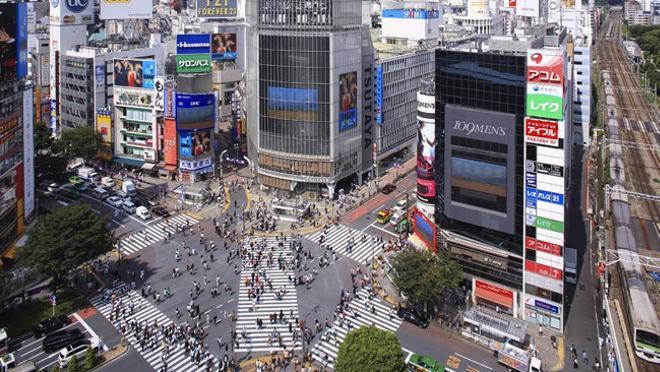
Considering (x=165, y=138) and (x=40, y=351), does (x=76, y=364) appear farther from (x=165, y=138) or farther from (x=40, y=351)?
(x=165, y=138)

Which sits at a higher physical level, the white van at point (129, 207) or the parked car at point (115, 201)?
the parked car at point (115, 201)

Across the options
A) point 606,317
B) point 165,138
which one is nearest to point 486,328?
point 606,317

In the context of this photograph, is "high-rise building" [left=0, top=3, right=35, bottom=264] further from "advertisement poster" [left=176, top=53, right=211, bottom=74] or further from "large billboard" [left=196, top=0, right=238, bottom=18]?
"large billboard" [left=196, top=0, right=238, bottom=18]

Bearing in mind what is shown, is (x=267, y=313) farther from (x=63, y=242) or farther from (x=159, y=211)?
(x=159, y=211)

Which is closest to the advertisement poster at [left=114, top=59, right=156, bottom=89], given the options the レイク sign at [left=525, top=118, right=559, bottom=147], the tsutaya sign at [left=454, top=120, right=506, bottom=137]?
the tsutaya sign at [left=454, top=120, right=506, bottom=137]

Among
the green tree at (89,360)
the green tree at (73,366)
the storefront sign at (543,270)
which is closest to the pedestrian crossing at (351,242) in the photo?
the storefront sign at (543,270)

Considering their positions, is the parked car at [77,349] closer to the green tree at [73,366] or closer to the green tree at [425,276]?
the green tree at [73,366]

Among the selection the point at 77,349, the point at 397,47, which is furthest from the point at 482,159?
the point at 397,47
